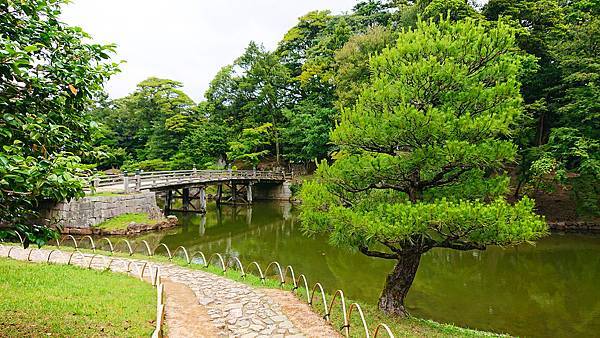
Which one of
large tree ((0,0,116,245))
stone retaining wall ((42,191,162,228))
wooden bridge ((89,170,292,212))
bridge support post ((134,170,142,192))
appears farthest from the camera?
wooden bridge ((89,170,292,212))

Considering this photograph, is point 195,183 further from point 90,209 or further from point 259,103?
→ point 259,103

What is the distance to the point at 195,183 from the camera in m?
23.2

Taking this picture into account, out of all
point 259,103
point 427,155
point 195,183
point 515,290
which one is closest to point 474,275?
point 515,290

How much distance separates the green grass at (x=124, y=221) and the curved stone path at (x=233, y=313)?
27.1ft

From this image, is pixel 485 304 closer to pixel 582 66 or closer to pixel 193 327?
pixel 193 327

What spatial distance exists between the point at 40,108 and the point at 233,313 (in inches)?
165

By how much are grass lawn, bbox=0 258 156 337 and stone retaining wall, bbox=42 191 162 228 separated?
854 cm

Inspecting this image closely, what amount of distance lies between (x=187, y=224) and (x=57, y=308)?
15007mm

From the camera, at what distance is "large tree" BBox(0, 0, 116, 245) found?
310 centimetres

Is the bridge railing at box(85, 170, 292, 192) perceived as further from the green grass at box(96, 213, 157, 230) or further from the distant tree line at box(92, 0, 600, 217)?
the distant tree line at box(92, 0, 600, 217)

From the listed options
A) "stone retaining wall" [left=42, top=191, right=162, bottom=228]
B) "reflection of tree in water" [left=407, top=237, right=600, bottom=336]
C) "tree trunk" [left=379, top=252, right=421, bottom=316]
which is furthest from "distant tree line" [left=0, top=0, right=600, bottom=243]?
"reflection of tree in water" [left=407, top=237, right=600, bottom=336]

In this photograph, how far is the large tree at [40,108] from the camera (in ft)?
10.2

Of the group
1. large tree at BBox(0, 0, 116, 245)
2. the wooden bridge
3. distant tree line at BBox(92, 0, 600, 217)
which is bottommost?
the wooden bridge

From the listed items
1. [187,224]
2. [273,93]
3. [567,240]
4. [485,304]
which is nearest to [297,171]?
[273,93]
